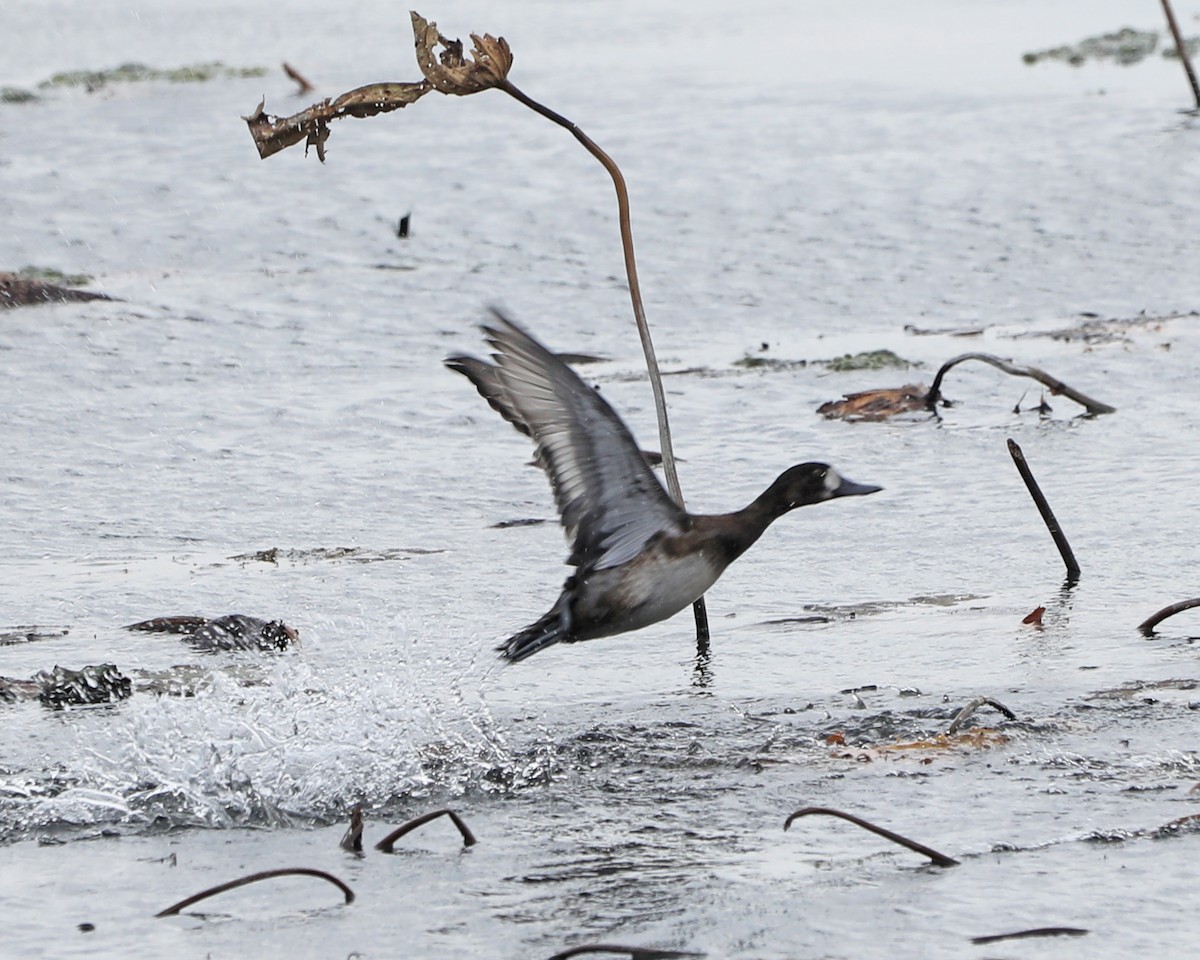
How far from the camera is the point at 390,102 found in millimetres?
5922

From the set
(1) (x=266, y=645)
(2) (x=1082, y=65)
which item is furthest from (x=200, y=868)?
(2) (x=1082, y=65)

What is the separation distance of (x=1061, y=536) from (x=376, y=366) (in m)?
4.53

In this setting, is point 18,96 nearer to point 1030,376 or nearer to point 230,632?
point 1030,376

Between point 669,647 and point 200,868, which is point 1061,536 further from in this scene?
point 200,868

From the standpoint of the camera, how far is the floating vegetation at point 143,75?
69.7 ft

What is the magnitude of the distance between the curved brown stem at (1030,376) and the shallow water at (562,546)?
97 mm

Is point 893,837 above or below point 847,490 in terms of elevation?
below

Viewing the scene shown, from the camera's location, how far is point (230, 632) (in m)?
6.41

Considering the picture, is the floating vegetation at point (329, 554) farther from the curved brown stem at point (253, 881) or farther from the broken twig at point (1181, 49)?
the broken twig at point (1181, 49)

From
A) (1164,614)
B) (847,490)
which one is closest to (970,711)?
(847,490)

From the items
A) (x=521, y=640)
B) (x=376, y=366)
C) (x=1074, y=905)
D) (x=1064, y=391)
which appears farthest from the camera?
(x=376, y=366)

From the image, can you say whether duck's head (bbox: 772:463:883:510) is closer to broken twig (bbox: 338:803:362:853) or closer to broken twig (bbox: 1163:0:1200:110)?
broken twig (bbox: 338:803:362:853)

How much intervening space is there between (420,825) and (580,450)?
1248 mm

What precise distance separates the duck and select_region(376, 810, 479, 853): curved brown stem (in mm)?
1010
